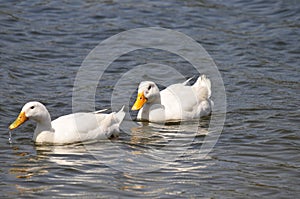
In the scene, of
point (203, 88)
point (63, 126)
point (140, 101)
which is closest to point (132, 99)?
point (140, 101)

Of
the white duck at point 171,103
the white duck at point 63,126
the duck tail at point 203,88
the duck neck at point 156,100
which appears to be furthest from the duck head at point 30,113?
the duck tail at point 203,88

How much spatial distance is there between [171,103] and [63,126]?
2069mm

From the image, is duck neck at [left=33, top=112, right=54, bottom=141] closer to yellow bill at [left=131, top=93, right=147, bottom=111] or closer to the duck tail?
yellow bill at [left=131, top=93, right=147, bottom=111]

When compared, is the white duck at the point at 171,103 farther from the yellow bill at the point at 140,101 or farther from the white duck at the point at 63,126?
the white duck at the point at 63,126

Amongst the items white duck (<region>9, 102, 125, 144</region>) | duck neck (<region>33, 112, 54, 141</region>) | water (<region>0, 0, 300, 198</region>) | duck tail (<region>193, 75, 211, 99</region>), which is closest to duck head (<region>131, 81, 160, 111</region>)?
water (<region>0, 0, 300, 198</region>)

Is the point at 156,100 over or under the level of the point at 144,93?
under

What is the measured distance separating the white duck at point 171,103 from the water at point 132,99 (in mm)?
203

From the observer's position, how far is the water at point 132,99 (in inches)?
291

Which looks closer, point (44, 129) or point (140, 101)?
point (44, 129)

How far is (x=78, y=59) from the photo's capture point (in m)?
12.5

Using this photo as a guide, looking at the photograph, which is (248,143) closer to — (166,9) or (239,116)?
(239,116)

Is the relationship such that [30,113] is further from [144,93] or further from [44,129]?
[144,93]

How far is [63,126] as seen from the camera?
868 centimetres

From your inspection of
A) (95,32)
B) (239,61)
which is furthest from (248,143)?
(95,32)
